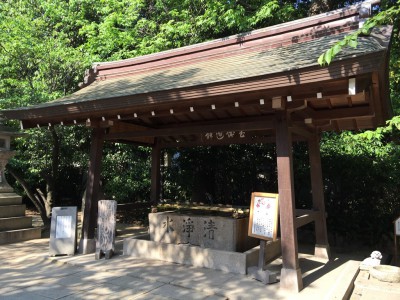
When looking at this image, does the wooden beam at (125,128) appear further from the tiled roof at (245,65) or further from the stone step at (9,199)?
the stone step at (9,199)

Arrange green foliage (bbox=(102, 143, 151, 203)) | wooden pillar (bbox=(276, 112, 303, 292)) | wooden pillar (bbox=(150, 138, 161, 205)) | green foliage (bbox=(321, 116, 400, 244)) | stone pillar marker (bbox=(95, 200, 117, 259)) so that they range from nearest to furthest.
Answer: wooden pillar (bbox=(276, 112, 303, 292))
stone pillar marker (bbox=(95, 200, 117, 259))
green foliage (bbox=(321, 116, 400, 244))
wooden pillar (bbox=(150, 138, 161, 205))
green foliage (bbox=(102, 143, 151, 203))

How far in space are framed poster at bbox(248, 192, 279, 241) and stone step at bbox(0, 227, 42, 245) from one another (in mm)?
6270

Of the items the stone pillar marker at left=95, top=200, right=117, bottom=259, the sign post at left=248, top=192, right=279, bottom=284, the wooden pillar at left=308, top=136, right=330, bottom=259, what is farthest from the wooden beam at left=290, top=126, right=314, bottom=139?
the stone pillar marker at left=95, top=200, right=117, bottom=259

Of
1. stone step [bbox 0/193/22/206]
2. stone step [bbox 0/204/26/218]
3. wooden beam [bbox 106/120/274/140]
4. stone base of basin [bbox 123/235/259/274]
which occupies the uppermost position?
wooden beam [bbox 106/120/274/140]

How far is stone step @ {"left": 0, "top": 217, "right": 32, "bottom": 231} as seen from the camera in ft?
26.4

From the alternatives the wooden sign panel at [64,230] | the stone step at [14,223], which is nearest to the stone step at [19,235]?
the stone step at [14,223]

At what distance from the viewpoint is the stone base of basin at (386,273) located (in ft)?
17.1

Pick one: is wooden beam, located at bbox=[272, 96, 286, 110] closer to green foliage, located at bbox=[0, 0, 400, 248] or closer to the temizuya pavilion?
the temizuya pavilion

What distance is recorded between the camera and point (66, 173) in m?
15.5

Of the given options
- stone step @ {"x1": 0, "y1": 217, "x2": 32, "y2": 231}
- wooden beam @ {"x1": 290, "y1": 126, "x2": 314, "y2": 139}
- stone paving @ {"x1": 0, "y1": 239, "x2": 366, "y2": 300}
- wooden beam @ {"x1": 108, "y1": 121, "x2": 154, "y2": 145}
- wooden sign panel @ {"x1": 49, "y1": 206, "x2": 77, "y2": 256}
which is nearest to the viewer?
stone paving @ {"x1": 0, "y1": 239, "x2": 366, "y2": 300}

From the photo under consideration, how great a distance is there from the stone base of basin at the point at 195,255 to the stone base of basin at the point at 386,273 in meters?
1.97

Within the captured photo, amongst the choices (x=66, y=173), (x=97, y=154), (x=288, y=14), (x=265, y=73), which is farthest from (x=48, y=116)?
(x=66, y=173)

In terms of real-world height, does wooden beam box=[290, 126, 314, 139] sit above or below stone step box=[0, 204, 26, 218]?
above

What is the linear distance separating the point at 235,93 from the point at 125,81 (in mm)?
4149
